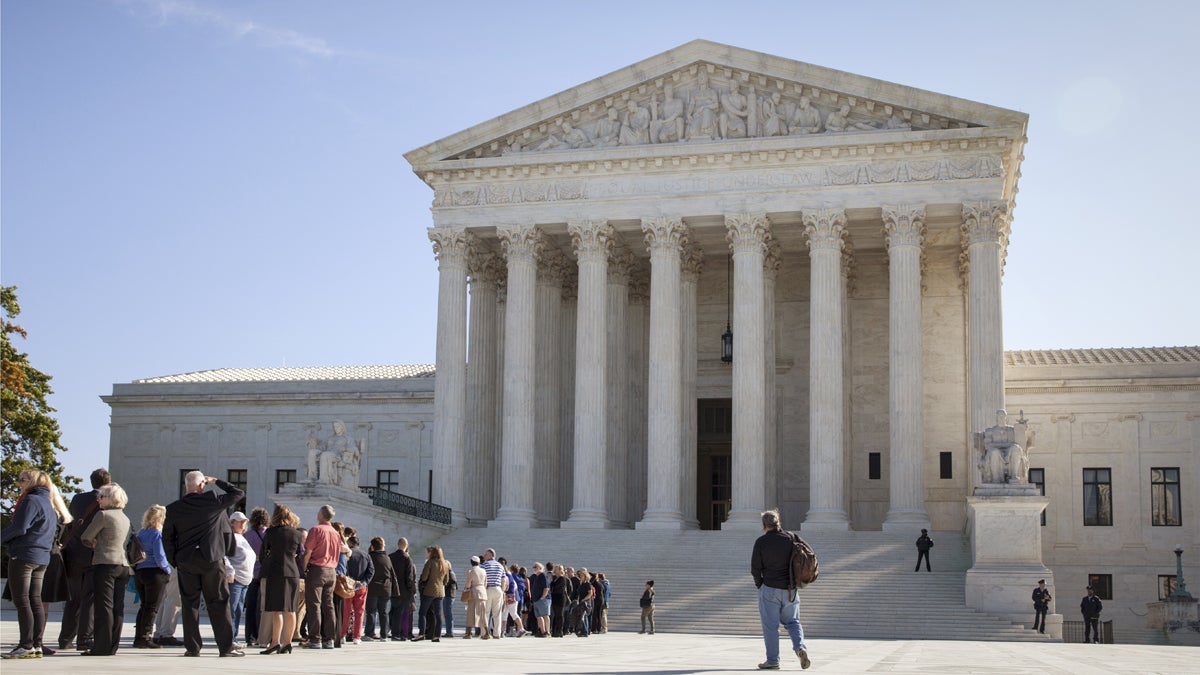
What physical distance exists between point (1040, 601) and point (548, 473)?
21457 mm

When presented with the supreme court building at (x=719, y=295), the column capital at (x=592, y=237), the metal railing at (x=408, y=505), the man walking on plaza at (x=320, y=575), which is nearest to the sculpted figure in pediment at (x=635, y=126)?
the supreme court building at (x=719, y=295)

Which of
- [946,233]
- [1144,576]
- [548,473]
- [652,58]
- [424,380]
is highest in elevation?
[652,58]

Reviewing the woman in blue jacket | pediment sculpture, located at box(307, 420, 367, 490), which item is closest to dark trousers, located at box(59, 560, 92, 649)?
the woman in blue jacket

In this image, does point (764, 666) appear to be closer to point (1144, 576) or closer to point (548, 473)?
point (548, 473)

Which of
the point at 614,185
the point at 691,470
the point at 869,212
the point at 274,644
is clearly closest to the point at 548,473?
the point at 691,470

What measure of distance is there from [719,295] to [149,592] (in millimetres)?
38847

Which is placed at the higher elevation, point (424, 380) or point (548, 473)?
point (424, 380)

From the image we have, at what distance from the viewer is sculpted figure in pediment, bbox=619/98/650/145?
48125 mm

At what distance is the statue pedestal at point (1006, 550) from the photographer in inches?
1367

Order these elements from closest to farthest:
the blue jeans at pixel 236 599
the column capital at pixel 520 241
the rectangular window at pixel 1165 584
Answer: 1. the blue jeans at pixel 236 599
2. the column capital at pixel 520 241
3. the rectangular window at pixel 1165 584

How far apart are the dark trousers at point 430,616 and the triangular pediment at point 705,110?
1000 inches

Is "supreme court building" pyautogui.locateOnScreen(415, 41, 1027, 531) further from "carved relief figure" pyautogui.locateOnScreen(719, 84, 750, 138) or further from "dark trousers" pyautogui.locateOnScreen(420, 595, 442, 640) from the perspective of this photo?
"dark trousers" pyautogui.locateOnScreen(420, 595, 442, 640)

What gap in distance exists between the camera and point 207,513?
1617cm

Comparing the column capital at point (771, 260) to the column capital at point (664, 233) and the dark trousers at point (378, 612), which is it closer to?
the column capital at point (664, 233)
